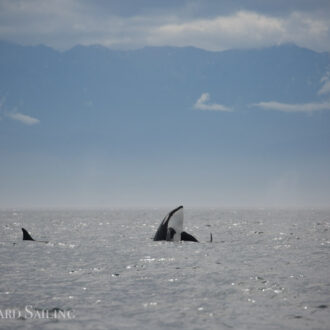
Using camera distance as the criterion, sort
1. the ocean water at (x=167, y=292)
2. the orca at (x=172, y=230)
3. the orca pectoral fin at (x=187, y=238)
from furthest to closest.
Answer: the orca pectoral fin at (x=187, y=238)
the orca at (x=172, y=230)
the ocean water at (x=167, y=292)

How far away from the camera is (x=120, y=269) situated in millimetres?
23703

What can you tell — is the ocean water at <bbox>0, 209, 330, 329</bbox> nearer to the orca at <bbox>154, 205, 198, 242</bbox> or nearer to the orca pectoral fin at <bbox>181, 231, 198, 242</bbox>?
the orca at <bbox>154, 205, 198, 242</bbox>

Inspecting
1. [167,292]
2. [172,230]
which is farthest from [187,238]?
[167,292]

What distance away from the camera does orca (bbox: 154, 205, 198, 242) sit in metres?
34.9

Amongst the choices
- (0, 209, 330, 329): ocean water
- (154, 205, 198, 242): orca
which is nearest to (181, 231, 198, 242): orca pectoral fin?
(154, 205, 198, 242): orca

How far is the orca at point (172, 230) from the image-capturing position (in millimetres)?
34941

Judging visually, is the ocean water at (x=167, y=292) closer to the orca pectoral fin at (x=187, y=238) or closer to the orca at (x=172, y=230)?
the orca at (x=172, y=230)

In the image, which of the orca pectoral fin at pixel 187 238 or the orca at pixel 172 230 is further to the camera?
the orca pectoral fin at pixel 187 238

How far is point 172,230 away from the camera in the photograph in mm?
38812

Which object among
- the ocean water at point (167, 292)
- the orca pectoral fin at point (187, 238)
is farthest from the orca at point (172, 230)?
the ocean water at point (167, 292)

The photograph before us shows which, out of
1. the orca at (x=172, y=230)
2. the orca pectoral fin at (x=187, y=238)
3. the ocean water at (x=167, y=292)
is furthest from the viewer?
the orca pectoral fin at (x=187, y=238)

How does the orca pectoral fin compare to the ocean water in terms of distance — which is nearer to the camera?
the ocean water

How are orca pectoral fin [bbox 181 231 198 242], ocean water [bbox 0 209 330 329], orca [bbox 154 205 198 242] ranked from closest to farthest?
ocean water [bbox 0 209 330 329], orca [bbox 154 205 198 242], orca pectoral fin [bbox 181 231 198 242]

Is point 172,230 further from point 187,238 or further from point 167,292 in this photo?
point 167,292
